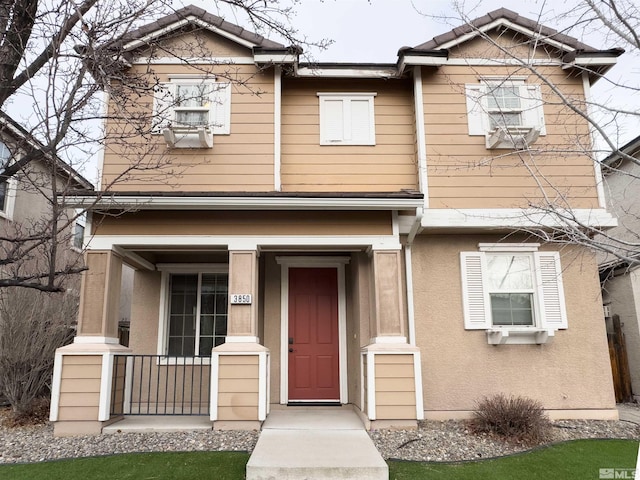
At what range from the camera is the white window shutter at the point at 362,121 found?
310 inches

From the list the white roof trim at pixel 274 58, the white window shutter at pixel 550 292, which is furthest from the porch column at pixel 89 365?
the white window shutter at pixel 550 292

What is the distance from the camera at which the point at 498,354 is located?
23.3 feet

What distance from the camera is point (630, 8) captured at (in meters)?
3.81

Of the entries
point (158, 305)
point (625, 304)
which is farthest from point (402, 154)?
point (625, 304)

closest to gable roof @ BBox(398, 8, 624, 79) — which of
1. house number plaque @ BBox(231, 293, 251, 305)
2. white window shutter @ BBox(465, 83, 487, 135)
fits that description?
white window shutter @ BBox(465, 83, 487, 135)

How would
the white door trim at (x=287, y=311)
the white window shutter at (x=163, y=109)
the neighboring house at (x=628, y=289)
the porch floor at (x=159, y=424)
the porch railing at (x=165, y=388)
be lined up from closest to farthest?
the white window shutter at (x=163, y=109)
the porch floor at (x=159, y=424)
the porch railing at (x=165, y=388)
the white door trim at (x=287, y=311)
the neighboring house at (x=628, y=289)

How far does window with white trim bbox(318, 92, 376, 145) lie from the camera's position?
7.86 meters

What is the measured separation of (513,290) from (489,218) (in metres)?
1.23

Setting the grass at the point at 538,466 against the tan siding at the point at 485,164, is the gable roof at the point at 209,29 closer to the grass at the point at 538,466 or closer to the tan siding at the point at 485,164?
the tan siding at the point at 485,164

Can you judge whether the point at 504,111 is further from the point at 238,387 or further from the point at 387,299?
the point at 238,387

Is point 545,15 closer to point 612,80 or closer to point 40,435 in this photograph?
point 612,80

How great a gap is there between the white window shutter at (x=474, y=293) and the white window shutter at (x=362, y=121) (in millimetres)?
2501

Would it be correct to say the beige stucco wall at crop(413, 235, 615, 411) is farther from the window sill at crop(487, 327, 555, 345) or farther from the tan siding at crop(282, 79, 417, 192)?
the tan siding at crop(282, 79, 417, 192)

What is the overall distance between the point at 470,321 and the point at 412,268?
1196mm
